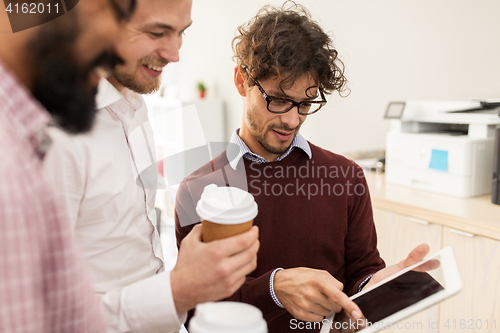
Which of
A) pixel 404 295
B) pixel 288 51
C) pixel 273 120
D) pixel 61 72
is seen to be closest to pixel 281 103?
pixel 273 120

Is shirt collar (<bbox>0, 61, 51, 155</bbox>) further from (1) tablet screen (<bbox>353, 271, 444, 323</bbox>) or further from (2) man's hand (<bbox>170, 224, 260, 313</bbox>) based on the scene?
(1) tablet screen (<bbox>353, 271, 444, 323</bbox>)

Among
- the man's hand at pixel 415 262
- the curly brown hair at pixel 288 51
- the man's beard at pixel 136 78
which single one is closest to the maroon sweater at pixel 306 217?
the man's hand at pixel 415 262

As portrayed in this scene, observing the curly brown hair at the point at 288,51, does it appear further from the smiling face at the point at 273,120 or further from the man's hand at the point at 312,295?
the man's hand at the point at 312,295

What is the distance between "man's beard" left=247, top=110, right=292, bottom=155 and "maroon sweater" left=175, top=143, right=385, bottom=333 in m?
0.05

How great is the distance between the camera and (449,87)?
212 cm

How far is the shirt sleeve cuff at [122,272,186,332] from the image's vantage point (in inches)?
23.0

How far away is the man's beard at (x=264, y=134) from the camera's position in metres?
1.20

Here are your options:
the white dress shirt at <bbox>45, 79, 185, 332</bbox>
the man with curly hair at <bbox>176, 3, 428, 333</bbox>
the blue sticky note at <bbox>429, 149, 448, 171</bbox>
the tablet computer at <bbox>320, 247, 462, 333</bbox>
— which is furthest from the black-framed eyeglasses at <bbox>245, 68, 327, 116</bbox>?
the blue sticky note at <bbox>429, 149, 448, 171</bbox>

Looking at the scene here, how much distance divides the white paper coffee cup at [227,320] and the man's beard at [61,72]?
1.10ft

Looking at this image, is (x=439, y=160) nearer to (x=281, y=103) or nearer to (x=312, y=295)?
(x=281, y=103)

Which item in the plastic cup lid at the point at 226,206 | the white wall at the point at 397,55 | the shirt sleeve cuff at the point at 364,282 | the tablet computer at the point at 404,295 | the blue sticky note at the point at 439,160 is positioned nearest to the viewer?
the plastic cup lid at the point at 226,206

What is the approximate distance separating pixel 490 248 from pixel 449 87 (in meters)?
1.11

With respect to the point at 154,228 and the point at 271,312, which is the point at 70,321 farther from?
the point at 271,312

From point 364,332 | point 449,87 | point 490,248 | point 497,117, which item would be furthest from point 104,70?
point 449,87
